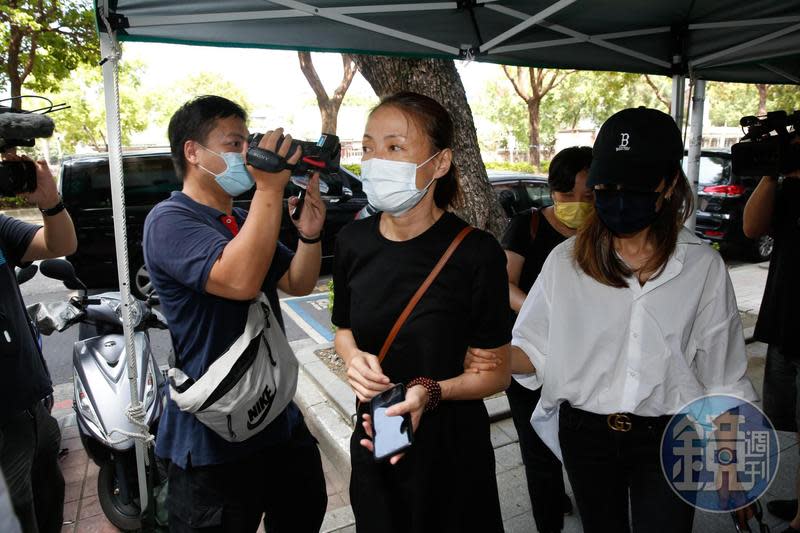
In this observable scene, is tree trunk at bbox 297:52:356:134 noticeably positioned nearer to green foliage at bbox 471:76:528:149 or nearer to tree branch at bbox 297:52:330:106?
tree branch at bbox 297:52:330:106

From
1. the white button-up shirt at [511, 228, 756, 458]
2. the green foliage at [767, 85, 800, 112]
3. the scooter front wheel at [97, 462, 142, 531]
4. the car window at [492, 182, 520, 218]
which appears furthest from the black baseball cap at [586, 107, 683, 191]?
the green foliage at [767, 85, 800, 112]

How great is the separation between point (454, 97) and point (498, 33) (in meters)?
0.85

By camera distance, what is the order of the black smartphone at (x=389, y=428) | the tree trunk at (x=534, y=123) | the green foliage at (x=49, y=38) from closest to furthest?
the black smartphone at (x=389, y=428)
the green foliage at (x=49, y=38)
the tree trunk at (x=534, y=123)

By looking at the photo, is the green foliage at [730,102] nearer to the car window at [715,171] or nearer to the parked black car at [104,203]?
the car window at [715,171]

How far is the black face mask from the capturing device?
1572 millimetres

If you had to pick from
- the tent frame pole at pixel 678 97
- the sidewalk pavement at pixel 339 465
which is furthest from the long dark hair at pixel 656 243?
the tent frame pole at pixel 678 97

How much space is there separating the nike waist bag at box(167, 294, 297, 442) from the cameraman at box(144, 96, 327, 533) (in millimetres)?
54

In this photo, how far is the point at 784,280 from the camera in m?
2.49

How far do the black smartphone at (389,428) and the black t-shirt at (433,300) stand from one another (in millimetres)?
165

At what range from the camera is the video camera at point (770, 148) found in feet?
8.19

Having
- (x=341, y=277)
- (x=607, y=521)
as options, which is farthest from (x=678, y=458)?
(x=341, y=277)

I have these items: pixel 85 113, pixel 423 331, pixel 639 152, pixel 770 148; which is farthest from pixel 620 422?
pixel 85 113

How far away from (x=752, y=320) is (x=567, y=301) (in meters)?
5.22

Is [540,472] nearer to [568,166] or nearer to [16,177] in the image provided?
[568,166]
